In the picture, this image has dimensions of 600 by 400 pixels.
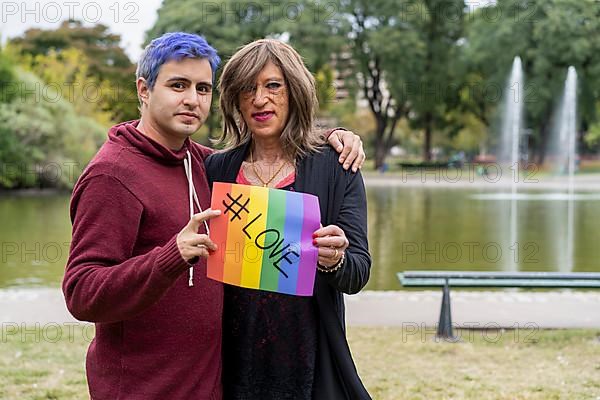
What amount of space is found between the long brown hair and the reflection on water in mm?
6401

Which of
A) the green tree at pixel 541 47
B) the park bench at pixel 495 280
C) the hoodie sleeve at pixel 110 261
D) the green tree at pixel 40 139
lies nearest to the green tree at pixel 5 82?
the green tree at pixel 40 139

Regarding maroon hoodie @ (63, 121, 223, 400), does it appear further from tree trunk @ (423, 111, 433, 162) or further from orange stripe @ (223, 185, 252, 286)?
tree trunk @ (423, 111, 433, 162)

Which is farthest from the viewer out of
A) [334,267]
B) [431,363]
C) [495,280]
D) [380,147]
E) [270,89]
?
[380,147]

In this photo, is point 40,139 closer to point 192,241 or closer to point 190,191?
point 190,191

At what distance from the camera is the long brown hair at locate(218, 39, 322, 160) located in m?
2.33

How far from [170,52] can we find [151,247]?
552 millimetres

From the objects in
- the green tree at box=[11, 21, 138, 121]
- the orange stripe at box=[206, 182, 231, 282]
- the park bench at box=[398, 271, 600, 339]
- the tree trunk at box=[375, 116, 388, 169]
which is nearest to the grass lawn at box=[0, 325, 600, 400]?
the park bench at box=[398, 271, 600, 339]

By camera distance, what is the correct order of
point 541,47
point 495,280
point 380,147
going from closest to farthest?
point 495,280 < point 541,47 < point 380,147

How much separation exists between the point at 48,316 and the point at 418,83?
1440 inches

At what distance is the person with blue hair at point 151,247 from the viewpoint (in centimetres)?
188

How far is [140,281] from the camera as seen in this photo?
72.7 inches

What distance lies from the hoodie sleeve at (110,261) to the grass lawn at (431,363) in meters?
3.08

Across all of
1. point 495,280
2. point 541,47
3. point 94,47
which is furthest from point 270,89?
point 94,47

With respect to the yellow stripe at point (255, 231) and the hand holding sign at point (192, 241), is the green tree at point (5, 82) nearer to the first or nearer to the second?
the yellow stripe at point (255, 231)
